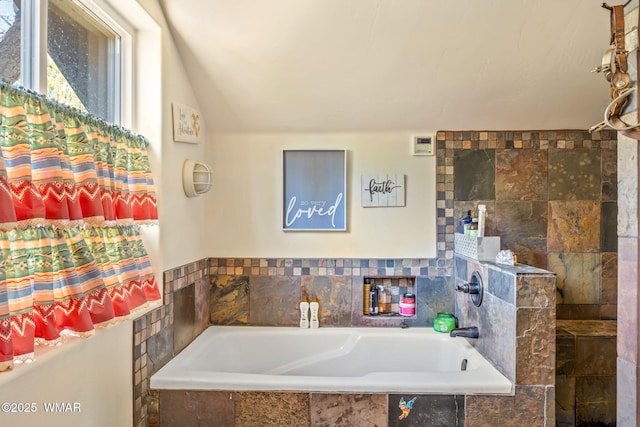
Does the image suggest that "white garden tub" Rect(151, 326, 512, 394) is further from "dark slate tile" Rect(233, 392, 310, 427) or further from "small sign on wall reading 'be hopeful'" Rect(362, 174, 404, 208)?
"small sign on wall reading 'be hopeful'" Rect(362, 174, 404, 208)

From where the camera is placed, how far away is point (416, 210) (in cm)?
247

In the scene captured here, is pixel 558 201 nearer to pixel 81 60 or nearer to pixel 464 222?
pixel 464 222

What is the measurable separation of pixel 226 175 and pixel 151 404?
1389 mm

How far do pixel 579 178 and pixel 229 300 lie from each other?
2383mm

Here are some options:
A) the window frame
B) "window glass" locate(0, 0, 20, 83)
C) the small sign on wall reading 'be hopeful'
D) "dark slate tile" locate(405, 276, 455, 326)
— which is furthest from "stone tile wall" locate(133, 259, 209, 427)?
"dark slate tile" locate(405, 276, 455, 326)

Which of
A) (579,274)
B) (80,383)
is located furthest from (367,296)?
(80,383)

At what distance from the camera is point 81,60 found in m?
1.48

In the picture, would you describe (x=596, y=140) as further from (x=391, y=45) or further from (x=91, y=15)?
(x=91, y=15)

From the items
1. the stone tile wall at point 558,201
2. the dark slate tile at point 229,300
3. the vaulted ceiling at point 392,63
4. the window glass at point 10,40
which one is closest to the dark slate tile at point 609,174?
the stone tile wall at point 558,201

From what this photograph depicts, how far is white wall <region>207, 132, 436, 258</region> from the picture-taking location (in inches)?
97.1

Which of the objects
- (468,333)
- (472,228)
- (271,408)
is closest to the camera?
(271,408)

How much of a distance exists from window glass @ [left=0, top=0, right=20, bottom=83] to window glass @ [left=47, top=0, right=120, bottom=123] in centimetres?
12

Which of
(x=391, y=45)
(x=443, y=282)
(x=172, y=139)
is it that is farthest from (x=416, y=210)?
(x=172, y=139)

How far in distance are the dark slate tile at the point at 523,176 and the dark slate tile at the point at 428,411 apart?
4.52 feet
